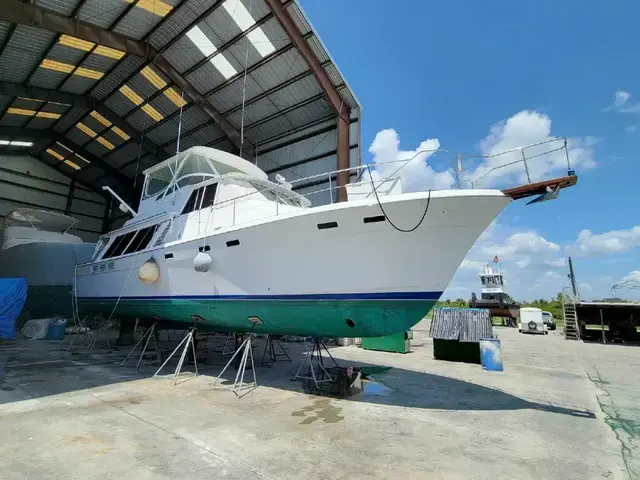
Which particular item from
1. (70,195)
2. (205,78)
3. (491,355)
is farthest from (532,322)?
(70,195)

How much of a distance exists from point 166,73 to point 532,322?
24.7 m

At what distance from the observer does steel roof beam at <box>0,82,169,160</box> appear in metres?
16.1

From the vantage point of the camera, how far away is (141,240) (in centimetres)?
938

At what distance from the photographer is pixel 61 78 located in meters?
16.7

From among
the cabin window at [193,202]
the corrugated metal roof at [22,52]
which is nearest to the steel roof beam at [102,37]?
the corrugated metal roof at [22,52]

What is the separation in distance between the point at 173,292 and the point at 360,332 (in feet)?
14.6

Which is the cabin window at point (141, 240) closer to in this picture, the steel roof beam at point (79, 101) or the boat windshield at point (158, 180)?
the boat windshield at point (158, 180)

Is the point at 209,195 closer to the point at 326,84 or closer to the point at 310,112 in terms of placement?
the point at 326,84

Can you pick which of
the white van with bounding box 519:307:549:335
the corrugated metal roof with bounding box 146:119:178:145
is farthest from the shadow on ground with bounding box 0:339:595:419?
the white van with bounding box 519:307:549:335

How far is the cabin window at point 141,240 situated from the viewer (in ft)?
29.9

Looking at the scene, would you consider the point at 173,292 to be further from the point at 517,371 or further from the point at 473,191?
the point at 517,371

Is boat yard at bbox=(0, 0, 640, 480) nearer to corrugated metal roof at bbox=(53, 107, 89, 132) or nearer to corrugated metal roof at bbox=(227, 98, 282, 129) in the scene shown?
corrugated metal roof at bbox=(227, 98, 282, 129)

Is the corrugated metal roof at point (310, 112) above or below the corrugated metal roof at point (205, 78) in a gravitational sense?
below

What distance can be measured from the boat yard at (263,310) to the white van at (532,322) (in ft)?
11.5
